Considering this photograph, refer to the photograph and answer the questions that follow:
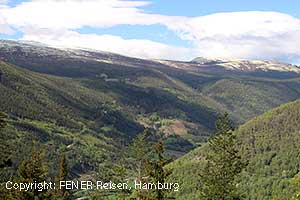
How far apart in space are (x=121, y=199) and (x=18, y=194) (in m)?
12.5

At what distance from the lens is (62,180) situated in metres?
80.7

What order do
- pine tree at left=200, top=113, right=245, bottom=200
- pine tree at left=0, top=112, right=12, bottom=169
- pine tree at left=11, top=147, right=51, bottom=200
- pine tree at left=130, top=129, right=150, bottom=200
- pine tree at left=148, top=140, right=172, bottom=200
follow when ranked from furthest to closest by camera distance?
pine tree at left=200, top=113, right=245, bottom=200, pine tree at left=130, top=129, right=150, bottom=200, pine tree at left=11, top=147, right=51, bottom=200, pine tree at left=148, top=140, right=172, bottom=200, pine tree at left=0, top=112, right=12, bottom=169

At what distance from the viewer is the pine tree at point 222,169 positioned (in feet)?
212

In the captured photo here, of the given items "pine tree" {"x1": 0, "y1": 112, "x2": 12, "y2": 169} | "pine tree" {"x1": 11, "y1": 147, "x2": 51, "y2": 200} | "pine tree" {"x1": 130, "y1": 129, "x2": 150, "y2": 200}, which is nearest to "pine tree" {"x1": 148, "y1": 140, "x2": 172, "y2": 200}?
"pine tree" {"x1": 130, "y1": 129, "x2": 150, "y2": 200}

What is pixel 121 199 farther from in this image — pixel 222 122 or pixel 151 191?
pixel 222 122

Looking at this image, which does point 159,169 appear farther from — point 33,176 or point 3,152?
point 3,152

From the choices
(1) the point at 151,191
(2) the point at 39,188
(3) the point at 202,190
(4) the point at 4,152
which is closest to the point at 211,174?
(3) the point at 202,190

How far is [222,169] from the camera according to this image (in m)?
65.2

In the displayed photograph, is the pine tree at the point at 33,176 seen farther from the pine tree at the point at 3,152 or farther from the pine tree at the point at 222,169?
the pine tree at the point at 222,169

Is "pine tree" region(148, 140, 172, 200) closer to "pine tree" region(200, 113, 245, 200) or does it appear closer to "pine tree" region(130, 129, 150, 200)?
"pine tree" region(130, 129, 150, 200)

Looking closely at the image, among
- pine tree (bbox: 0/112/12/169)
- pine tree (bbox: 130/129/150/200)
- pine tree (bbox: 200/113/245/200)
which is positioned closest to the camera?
pine tree (bbox: 0/112/12/169)

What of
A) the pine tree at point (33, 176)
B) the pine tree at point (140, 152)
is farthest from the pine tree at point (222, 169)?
the pine tree at point (33, 176)

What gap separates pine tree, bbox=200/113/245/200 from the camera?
6462cm

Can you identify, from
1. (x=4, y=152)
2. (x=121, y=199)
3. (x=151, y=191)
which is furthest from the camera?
(x=121, y=199)
